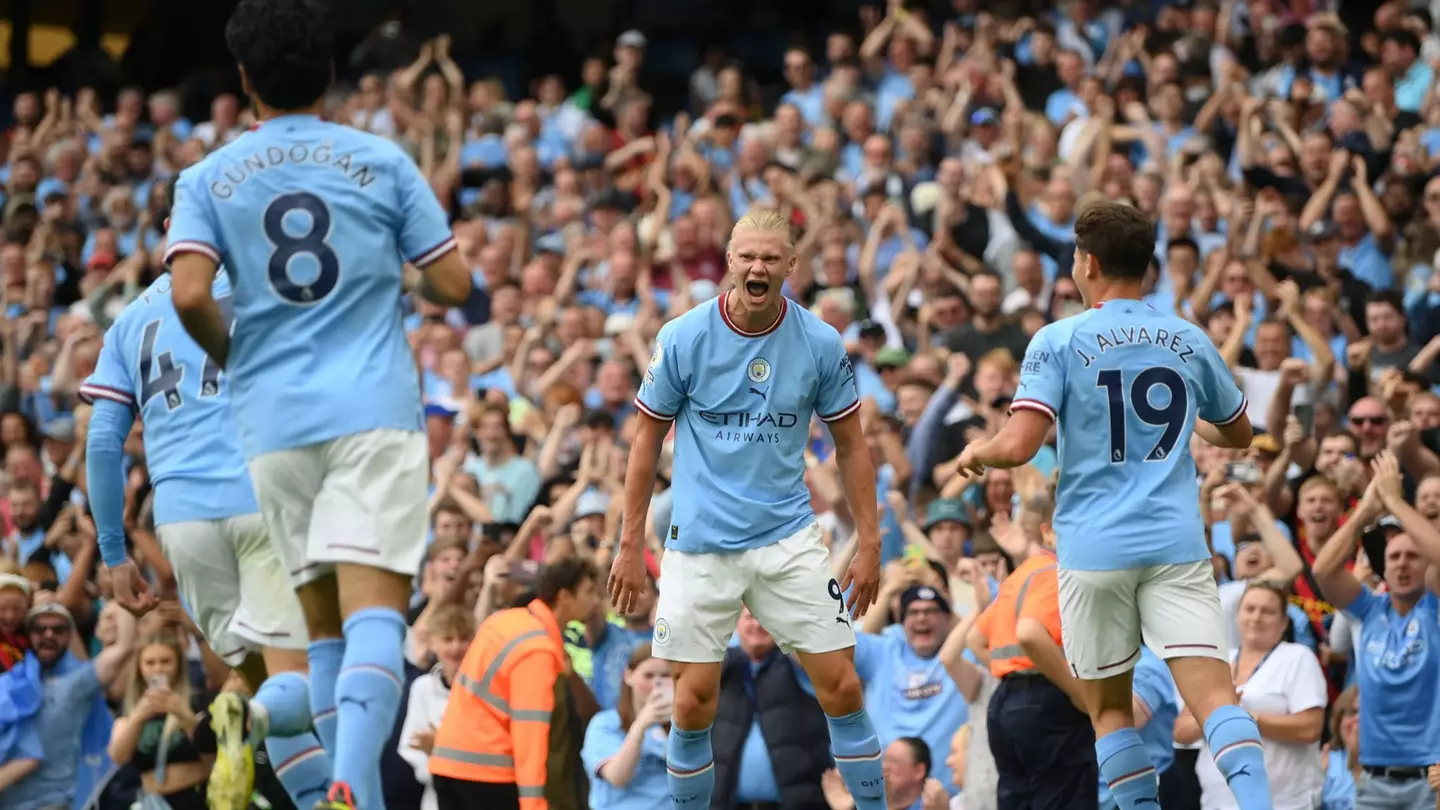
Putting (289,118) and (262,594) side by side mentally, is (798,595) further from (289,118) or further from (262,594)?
(289,118)

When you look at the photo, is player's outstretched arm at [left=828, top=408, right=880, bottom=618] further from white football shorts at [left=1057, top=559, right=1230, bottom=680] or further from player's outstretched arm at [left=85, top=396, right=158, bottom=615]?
player's outstretched arm at [left=85, top=396, right=158, bottom=615]

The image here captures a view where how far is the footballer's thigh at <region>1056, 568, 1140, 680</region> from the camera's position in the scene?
7.41m

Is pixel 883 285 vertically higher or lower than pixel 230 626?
higher

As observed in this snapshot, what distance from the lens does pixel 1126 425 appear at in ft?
24.2

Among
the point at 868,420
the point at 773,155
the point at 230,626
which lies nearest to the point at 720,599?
the point at 230,626

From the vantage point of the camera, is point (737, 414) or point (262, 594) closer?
point (262, 594)

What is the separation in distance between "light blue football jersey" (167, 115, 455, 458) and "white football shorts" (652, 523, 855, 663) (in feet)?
5.21

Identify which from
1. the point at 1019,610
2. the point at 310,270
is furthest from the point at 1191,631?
the point at 310,270

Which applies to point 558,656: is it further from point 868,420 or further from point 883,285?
point 883,285

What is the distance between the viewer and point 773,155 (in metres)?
18.9

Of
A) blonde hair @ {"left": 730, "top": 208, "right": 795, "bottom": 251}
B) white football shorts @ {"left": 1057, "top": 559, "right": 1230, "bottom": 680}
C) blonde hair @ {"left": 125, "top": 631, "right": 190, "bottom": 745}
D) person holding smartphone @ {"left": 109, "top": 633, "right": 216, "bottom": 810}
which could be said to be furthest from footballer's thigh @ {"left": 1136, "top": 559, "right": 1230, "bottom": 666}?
blonde hair @ {"left": 125, "top": 631, "right": 190, "bottom": 745}

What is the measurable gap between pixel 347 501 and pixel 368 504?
0.23 ft

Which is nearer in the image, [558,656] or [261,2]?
[261,2]

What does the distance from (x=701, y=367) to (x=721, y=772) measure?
11.6 feet
